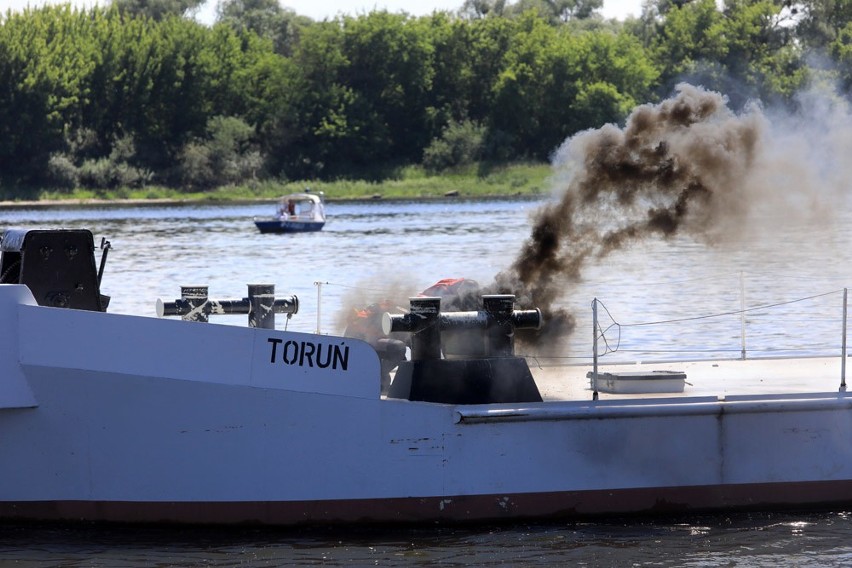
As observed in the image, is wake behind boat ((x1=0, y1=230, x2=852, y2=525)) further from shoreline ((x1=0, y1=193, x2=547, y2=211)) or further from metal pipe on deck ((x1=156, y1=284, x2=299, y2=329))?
shoreline ((x1=0, y1=193, x2=547, y2=211))

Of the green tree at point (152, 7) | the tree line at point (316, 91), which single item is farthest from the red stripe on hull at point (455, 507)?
the green tree at point (152, 7)

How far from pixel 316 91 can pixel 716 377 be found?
8273cm

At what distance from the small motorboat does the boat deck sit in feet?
145

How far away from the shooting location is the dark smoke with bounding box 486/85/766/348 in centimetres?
1373

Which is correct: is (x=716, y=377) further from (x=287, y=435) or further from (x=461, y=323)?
(x=287, y=435)

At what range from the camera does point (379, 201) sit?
276 ft

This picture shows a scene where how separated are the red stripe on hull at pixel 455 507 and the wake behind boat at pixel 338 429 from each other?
0.05ft

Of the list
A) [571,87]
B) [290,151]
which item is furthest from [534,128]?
[290,151]

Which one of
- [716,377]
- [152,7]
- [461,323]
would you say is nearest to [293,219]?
[716,377]

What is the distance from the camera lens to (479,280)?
78.3ft

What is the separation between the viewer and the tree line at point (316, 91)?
81625 millimetres

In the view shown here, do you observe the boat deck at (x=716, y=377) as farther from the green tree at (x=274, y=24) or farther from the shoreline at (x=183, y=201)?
the green tree at (x=274, y=24)

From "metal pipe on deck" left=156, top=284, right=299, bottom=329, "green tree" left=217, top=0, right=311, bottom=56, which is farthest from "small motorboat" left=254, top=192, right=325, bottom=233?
"green tree" left=217, top=0, right=311, bottom=56

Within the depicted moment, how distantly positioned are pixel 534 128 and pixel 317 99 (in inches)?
713
